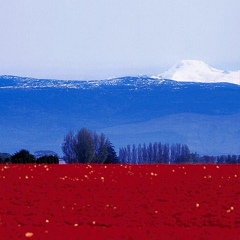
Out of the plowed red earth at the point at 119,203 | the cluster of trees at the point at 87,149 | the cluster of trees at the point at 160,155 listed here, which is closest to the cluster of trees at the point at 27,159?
the cluster of trees at the point at 87,149

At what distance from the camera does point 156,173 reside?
22750 mm

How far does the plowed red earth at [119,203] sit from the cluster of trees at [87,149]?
17.2m

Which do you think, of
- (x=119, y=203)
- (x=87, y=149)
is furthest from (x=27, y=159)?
(x=119, y=203)

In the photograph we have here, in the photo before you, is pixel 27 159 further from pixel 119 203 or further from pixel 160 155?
pixel 160 155

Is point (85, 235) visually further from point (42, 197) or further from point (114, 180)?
point (114, 180)

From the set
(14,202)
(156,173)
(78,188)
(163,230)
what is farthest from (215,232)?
(156,173)

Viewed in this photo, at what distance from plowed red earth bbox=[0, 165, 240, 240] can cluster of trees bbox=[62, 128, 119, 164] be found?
17239 millimetres

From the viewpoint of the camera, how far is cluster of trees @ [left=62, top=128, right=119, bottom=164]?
137ft

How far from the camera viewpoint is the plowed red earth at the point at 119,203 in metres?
12.9

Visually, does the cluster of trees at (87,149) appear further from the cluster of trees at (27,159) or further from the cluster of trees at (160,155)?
the cluster of trees at (160,155)

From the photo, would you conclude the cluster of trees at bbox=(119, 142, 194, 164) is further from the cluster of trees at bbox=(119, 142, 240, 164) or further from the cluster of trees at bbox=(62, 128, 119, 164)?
the cluster of trees at bbox=(62, 128, 119, 164)

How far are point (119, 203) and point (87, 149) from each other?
26.1m

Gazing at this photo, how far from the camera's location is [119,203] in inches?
657

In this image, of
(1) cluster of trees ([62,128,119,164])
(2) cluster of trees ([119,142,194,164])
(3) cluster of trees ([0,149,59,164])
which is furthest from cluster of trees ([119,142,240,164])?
(3) cluster of trees ([0,149,59,164])
